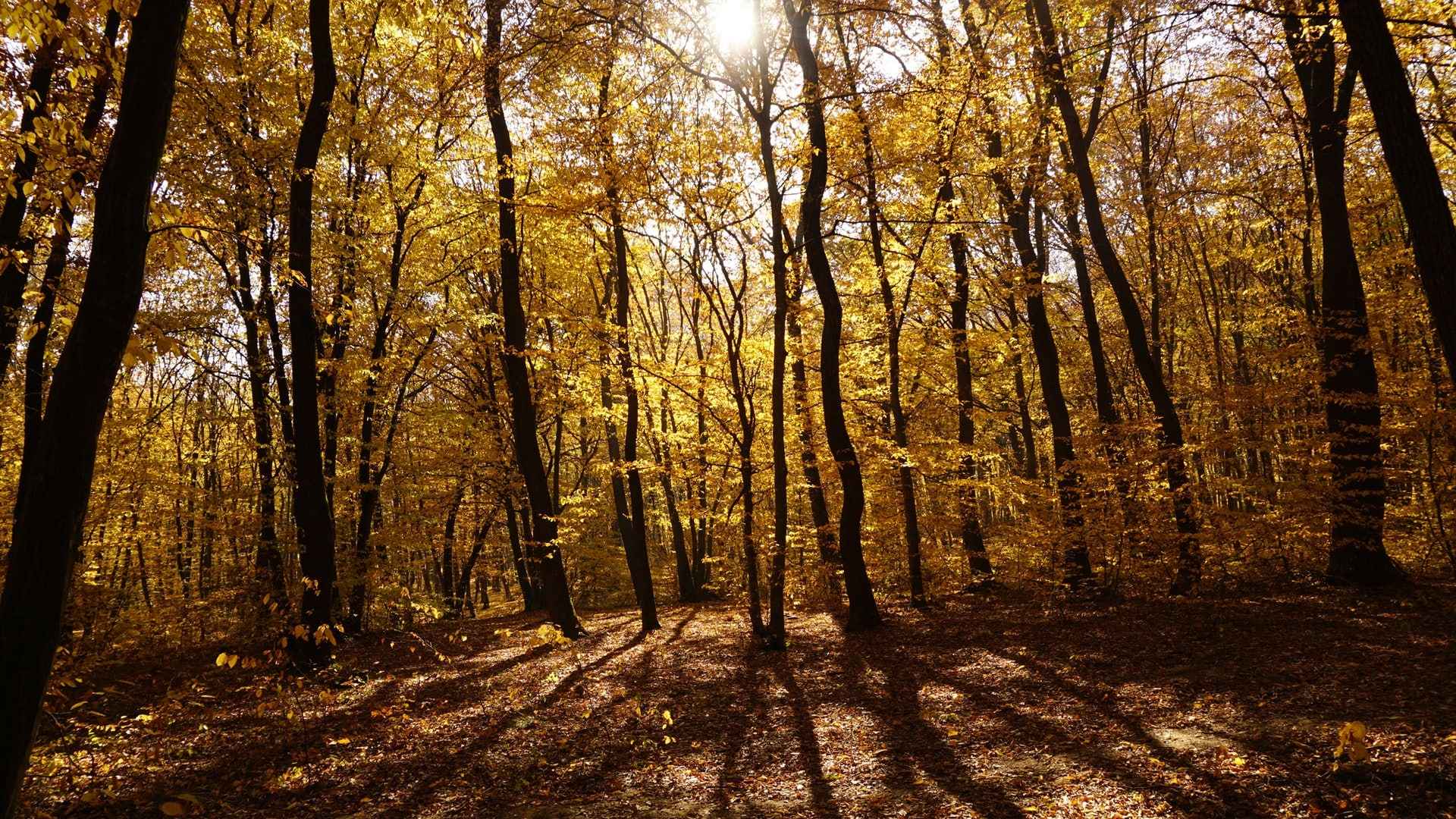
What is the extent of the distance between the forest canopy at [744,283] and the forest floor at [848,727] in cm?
107

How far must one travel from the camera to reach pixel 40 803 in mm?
4996

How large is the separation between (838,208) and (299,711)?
1152cm

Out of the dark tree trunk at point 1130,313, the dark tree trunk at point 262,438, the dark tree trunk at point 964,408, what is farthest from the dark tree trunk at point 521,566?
the dark tree trunk at point 1130,313

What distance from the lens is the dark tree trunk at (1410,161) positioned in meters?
4.93

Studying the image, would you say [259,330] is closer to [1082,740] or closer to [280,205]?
[280,205]

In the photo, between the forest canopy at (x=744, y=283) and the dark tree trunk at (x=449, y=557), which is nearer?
the forest canopy at (x=744, y=283)

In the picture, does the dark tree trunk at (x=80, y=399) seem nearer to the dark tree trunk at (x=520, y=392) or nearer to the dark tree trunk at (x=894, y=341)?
the dark tree trunk at (x=520, y=392)

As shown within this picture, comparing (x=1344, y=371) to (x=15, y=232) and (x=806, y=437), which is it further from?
(x=15, y=232)

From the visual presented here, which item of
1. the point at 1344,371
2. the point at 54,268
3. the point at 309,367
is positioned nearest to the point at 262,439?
the point at 309,367

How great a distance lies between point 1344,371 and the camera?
32.4ft

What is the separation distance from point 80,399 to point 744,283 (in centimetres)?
892

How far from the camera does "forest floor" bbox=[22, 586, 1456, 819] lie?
4.84 m

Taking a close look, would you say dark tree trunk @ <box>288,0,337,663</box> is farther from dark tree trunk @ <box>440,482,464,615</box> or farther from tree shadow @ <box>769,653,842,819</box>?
dark tree trunk @ <box>440,482,464,615</box>

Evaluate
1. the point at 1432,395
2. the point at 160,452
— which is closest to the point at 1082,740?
the point at 1432,395
